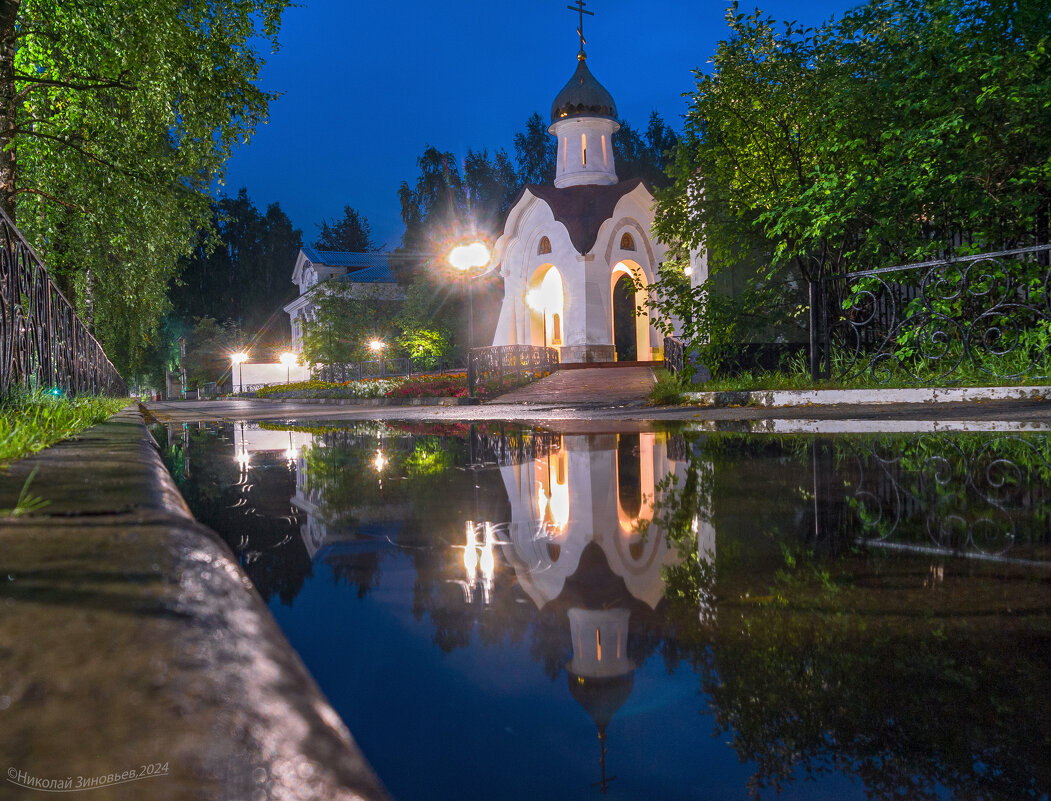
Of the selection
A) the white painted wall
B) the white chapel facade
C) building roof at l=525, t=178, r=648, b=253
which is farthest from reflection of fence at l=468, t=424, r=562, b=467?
the white painted wall

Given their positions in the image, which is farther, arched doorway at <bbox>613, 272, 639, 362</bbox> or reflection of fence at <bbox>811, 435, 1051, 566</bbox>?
arched doorway at <bbox>613, 272, 639, 362</bbox>

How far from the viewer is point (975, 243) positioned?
354 inches

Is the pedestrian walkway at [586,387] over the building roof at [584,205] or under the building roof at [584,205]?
under

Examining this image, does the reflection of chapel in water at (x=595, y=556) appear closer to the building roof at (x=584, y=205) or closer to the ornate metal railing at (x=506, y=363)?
the ornate metal railing at (x=506, y=363)

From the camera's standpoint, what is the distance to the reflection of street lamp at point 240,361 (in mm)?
52594

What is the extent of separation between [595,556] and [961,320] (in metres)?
8.83

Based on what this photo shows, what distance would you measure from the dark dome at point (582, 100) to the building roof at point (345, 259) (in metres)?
21.3

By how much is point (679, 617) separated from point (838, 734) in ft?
1.65

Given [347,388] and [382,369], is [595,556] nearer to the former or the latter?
[347,388]

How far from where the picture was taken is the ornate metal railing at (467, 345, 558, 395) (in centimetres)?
2056

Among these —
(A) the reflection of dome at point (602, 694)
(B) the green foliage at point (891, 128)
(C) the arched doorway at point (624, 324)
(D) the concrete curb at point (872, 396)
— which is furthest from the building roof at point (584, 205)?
(A) the reflection of dome at point (602, 694)

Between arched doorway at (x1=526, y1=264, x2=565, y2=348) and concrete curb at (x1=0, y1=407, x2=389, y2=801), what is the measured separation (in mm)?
29556

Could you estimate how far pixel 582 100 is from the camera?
3150cm

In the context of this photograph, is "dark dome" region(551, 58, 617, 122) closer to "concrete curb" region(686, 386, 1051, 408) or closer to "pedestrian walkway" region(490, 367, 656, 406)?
"pedestrian walkway" region(490, 367, 656, 406)
